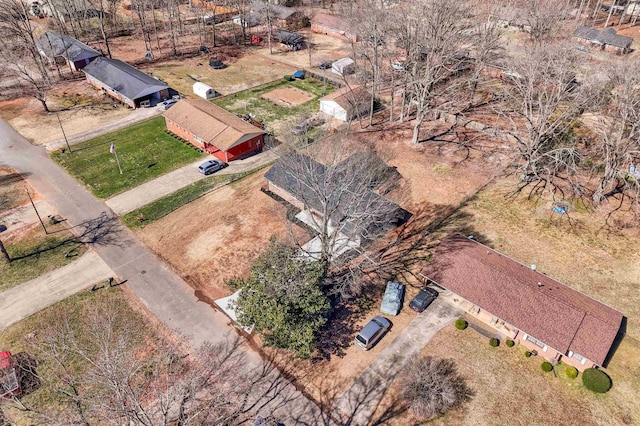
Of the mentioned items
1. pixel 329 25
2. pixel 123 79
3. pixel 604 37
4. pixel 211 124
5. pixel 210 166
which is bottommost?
pixel 210 166

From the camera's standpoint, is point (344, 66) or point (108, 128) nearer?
point (108, 128)

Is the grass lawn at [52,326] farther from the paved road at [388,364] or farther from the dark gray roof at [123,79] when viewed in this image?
the dark gray roof at [123,79]

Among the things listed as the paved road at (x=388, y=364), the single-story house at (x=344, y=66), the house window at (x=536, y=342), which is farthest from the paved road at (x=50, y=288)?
the single-story house at (x=344, y=66)

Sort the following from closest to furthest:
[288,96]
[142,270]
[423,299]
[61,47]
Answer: [423,299], [142,270], [288,96], [61,47]

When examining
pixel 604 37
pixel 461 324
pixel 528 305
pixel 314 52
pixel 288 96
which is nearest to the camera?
pixel 528 305

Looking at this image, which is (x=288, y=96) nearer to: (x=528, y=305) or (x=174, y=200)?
(x=174, y=200)

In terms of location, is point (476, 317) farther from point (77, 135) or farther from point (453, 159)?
point (77, 135)

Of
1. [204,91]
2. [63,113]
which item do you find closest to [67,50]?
[63,113]

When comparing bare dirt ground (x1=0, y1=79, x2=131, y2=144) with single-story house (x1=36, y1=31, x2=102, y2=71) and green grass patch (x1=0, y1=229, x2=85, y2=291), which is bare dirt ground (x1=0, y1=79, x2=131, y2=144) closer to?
single-story house (x1=36, y1=31, x2=102, y2=71)

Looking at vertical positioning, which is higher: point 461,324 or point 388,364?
point 461,324

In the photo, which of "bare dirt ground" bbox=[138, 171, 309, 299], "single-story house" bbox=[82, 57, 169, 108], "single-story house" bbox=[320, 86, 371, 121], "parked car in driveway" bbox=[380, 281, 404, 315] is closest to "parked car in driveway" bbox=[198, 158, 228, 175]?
"bare dirt ground" bbox=[138, 171, 309, 299]
